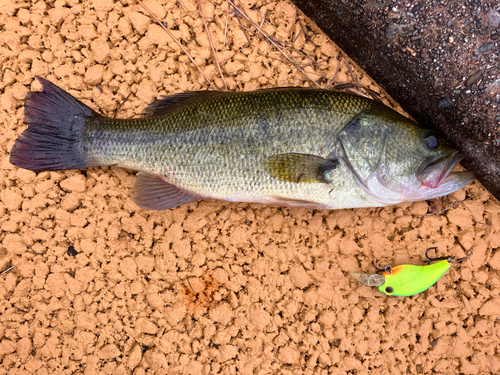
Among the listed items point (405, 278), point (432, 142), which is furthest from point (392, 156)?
point (405, 278)

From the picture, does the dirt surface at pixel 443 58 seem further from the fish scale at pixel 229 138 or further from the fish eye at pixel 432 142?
the fish scale at pixel 229 138

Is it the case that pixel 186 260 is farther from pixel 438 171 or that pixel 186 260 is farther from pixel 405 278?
pixel 438 171

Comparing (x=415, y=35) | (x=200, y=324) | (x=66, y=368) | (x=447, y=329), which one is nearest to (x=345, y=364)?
(x=447, y=329)

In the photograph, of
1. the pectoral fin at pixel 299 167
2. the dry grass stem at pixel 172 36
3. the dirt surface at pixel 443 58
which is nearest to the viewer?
the pectoral fin at pixel 299 167

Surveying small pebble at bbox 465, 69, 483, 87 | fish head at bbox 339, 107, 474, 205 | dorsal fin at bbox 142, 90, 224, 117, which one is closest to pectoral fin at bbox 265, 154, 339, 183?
fish head at bbox 339, 107, 474, 205

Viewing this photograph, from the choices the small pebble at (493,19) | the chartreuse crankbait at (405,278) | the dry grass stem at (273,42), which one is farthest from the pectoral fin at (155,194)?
the small pebble at (493,19)

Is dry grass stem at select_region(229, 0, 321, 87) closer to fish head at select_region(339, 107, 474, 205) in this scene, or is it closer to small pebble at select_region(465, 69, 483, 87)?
fish head at select_region(339, 107, 474, 205)
